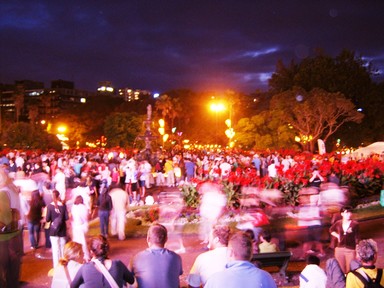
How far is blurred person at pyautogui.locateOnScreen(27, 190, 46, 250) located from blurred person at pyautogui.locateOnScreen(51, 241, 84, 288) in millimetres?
6279

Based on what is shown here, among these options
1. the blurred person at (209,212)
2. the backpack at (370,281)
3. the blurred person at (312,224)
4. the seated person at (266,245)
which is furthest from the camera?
the blurred person at (209,212)

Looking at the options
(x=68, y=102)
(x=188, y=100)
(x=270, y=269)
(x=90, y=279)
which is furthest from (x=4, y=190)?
(x=68, y=102)

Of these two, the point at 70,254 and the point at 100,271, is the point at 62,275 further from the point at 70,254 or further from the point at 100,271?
the point at 100,271

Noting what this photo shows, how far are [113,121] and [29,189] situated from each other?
161 ft

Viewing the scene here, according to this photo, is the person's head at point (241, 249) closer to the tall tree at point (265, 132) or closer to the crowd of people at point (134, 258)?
the crowd of people at point (134, 258)

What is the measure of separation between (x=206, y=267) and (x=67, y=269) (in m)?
1.63

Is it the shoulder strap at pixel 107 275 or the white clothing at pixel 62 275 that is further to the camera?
the white clothing at pixel 62 275

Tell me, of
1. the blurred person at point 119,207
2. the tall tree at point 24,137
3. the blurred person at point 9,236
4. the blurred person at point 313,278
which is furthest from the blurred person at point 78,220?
the tall tree at point 24,137

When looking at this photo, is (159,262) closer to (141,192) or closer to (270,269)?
(270,269)

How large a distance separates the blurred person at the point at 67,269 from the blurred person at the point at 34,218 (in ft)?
20.6

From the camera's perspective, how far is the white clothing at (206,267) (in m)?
5.14

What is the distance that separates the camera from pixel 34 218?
461 inches

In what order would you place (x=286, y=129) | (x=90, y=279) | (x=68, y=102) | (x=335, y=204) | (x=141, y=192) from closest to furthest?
(x=90, y=279) < (x=335, y=204) < (x=141, y=192) < (x=286, y=129) < (x=68, y=102)

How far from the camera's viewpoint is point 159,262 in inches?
193
